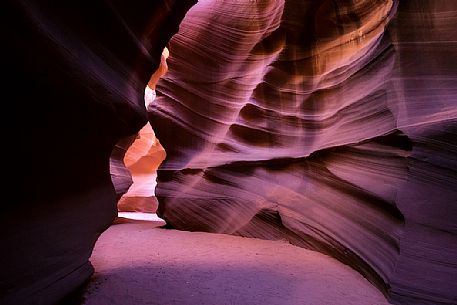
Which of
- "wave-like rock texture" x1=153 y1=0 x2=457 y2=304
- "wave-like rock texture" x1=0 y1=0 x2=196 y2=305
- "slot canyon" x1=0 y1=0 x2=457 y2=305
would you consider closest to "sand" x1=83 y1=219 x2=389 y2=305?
"slot canyon" x1=0 y1=0 x2=457 y2=305

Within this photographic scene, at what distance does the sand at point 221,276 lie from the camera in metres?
2.76

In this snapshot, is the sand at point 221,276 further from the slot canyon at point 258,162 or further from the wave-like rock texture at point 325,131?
the wave-like rock texture at point 325,131

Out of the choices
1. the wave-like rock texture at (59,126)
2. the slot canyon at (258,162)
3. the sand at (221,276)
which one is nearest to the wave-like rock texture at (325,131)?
the slot canyon at (258,162)

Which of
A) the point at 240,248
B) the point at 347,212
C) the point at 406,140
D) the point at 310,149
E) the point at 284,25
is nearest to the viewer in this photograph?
the point at 406,140

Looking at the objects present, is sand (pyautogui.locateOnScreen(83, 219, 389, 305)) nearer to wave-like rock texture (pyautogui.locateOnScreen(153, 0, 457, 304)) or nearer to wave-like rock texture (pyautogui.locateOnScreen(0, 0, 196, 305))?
wave-like rock texture (pyautogui.locateOnScreen(153, 0, 457, 304))

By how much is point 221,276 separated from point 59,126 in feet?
6.73

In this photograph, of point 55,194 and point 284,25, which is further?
point 284,25

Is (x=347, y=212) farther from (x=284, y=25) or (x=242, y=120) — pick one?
(x=284, y=25)

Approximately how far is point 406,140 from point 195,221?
413 cm

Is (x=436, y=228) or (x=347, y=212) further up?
(x=436, y=228)

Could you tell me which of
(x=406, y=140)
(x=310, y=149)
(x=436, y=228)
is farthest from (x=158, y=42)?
(x=436, y=228)

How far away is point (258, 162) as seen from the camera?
571 cm

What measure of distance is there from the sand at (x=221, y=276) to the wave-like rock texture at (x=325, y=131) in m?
0.31

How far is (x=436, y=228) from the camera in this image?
301cm
